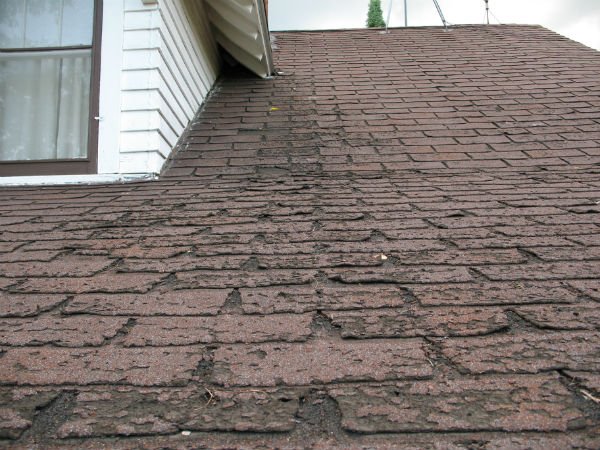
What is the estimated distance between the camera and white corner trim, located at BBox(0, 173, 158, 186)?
300cm

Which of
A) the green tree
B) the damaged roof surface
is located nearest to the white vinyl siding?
the damaged roof surface

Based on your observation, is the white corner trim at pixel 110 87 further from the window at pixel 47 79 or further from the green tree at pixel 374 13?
the green tree at pixel 374 13

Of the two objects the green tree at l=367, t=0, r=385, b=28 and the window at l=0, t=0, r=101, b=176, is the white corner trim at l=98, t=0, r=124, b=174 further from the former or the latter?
the green tree at l=367, t=0, r=385, b=28

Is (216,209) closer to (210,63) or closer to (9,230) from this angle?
(9,230)

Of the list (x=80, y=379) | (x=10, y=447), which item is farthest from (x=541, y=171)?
(x=10, y=447)

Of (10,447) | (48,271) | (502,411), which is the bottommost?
(10,447)

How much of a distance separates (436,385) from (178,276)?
101 cm

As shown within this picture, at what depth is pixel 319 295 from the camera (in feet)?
4.90

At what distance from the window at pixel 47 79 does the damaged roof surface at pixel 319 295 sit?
1.53 feet

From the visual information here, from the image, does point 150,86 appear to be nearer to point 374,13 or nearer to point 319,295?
point 319,295

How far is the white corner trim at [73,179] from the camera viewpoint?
3002 millimetres

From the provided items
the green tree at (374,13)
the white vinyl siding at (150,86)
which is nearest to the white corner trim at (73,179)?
the white vinyl siding at (150,86)

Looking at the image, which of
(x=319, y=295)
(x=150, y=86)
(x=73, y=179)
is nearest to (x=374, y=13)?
(x=150, y=86)

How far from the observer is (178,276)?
1.66 m
